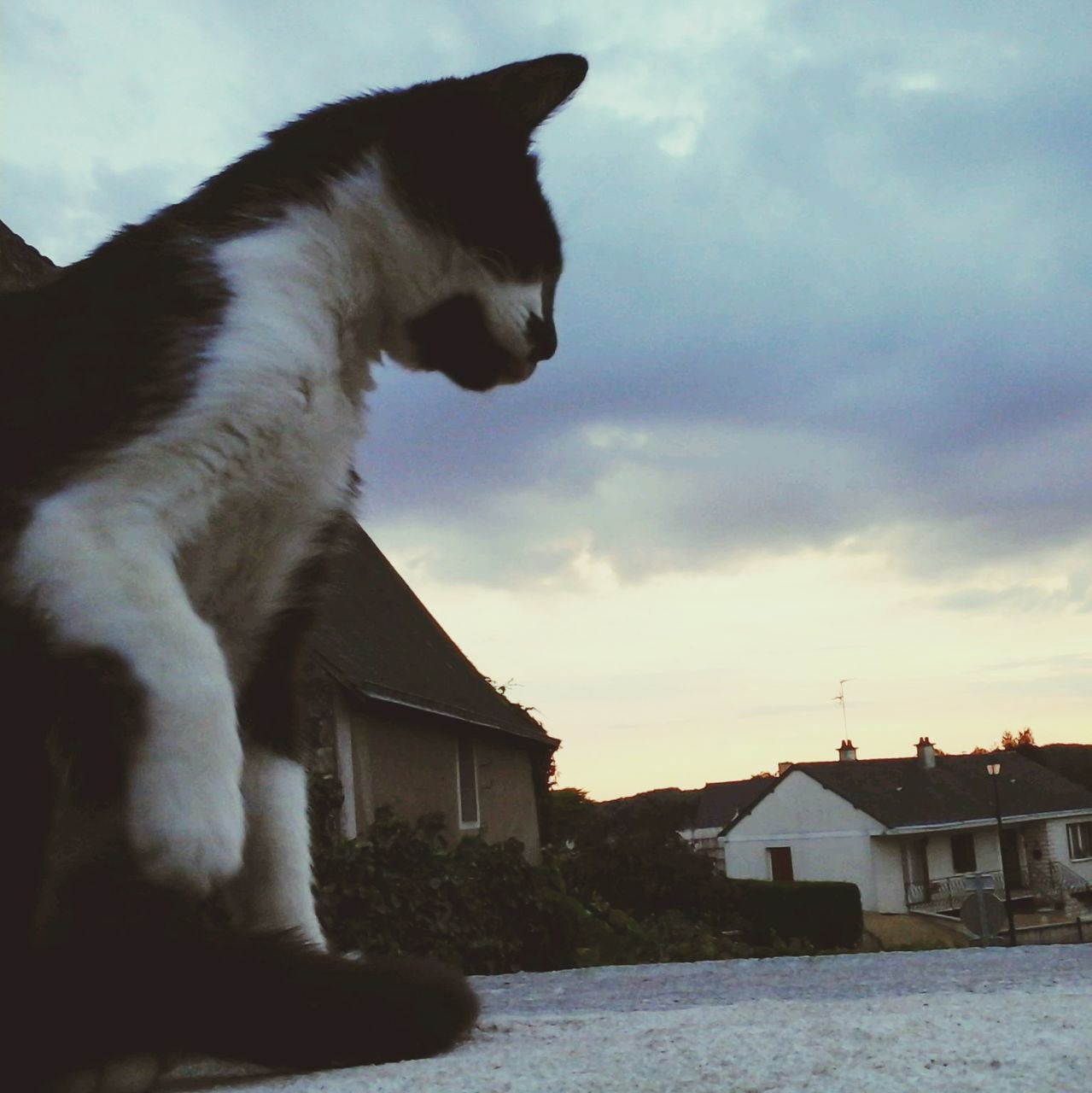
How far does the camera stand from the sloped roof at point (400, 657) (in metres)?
10.9

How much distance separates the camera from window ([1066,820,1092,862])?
43.6 meters

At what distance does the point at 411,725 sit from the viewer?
12.4m

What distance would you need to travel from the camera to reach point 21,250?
4465 millimetres

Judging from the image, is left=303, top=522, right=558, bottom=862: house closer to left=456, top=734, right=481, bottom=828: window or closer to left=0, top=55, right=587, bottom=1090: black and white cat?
left=456, top=734, right=481, bottom=828: window

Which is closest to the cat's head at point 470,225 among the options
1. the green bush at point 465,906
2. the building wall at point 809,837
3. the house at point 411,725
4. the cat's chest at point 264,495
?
the cat's chest at point 264,495

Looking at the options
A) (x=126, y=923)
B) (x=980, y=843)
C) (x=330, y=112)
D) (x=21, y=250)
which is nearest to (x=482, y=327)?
(x=330, y=112)

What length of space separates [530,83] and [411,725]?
10.5 meters

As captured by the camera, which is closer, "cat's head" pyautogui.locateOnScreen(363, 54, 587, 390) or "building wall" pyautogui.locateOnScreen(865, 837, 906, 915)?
"cat's head" pyautogui.locateOnScreen(363, 54, 587, 390)

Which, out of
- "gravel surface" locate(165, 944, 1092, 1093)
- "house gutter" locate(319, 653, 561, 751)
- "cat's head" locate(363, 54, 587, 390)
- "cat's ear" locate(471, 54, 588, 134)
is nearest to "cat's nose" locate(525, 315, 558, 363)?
"cat's head" locate(363, 54, 587, 390)

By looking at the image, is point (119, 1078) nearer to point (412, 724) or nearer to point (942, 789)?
point (412, 724)

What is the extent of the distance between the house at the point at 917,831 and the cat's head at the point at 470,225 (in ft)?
127

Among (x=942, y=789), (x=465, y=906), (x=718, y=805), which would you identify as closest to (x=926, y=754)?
(x=942, y=789)

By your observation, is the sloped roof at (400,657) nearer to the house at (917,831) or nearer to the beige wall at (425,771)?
the beige wall at (425,771)

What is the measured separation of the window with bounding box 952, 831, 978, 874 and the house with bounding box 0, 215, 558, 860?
28.5 metres
